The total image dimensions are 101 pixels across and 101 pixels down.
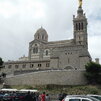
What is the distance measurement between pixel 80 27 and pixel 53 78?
3055 centimetres

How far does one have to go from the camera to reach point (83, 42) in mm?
83938

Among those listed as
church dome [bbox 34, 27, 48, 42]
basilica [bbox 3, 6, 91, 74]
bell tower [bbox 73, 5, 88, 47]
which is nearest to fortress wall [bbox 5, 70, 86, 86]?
basilica [bbox 3, 6, 91, 74]

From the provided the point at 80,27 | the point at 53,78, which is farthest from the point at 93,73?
the point at 80,27

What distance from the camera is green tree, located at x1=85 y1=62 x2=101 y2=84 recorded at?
60750mm

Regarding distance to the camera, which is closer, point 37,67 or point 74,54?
point 74,54

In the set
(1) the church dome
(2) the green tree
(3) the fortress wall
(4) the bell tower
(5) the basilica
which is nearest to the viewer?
(2) the green tree

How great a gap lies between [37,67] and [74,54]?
1280cm

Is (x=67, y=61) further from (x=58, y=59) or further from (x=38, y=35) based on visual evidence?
(x=38, y=35)

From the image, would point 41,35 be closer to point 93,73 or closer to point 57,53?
point 57,53

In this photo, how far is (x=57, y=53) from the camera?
248 ft

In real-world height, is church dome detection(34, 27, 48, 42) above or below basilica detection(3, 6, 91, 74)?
above

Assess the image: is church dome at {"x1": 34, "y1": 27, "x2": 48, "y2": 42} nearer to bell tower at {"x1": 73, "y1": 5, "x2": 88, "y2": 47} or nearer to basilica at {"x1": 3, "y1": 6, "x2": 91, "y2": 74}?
basilica at {"x1": 3, "y1": 6, "x2": 91, "y2": 74}

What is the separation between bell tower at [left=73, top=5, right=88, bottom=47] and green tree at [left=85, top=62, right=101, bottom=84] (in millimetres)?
23159

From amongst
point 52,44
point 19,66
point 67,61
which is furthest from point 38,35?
point 67,61
